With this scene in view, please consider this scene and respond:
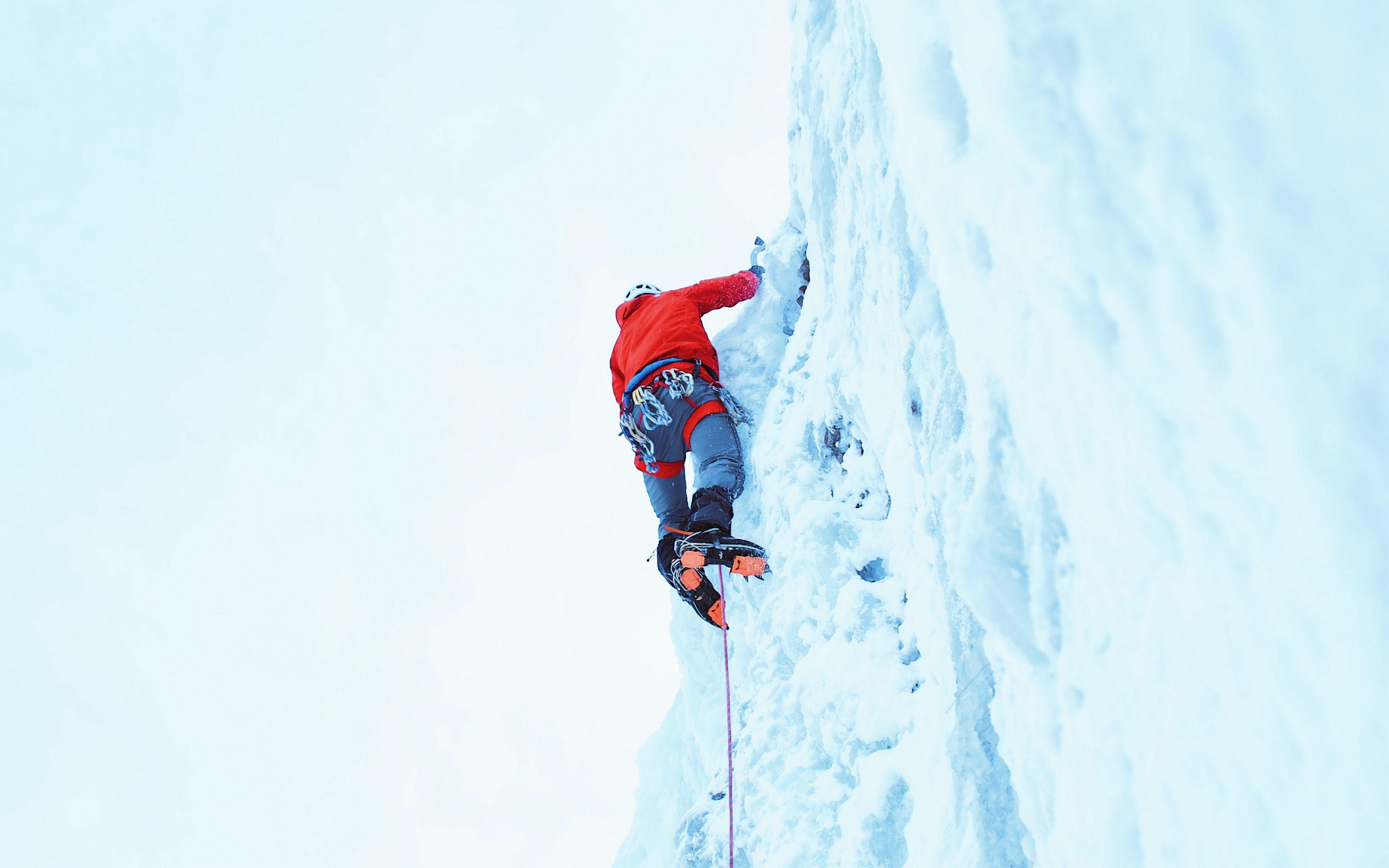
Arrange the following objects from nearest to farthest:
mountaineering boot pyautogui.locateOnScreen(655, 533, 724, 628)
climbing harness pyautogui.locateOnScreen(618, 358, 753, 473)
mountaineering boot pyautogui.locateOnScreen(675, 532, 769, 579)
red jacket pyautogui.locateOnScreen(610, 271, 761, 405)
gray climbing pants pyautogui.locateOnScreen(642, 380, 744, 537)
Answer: mountaineering boot pyautogui.locateOnScreen(675, 532, 769, 579), mountaineering boot pyautogui.locateOnScreen(655, 533, 724, 628), gray climbing pants pyautogui.locateOnScreen(642, 380, 744, 537), climbing harness pyautogui.locateOnScreen(618, 358, 753, 473), red jacket pyautogui.locateOnScreen(610, 271, 761, 405)

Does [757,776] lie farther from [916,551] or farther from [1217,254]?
[1217,254]

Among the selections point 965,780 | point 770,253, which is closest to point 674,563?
point 965,780

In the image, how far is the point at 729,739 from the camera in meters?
3.45

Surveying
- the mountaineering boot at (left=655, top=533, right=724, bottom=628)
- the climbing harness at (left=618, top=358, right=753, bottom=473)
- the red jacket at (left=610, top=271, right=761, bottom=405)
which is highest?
the red jacket at (left=610, top=271, right=761, bottom=405)

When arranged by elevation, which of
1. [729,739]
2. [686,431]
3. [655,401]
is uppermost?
[655,401]

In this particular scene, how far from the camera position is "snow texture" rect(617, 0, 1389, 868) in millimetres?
958

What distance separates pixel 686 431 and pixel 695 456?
16 cm

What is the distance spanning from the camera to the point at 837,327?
12.6 feet

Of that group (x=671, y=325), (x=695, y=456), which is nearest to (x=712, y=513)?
(x=695, y=456)

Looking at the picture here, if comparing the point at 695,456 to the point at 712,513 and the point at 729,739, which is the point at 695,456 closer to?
the point at 712,513

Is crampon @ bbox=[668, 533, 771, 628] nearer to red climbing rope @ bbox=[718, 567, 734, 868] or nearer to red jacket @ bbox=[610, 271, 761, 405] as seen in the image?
red climbing rope @ bbox=[718, 567, 734, 868]

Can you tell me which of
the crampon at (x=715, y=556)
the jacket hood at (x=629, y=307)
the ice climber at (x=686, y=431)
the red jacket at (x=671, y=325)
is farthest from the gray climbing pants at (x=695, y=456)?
the jacket hood at (x=629, y=307)

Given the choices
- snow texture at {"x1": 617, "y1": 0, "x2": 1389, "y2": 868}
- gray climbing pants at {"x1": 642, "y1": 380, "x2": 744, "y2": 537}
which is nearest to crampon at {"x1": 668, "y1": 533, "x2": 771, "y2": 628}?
gray climbing pants at {"x1": 642, "y1": 380, "x2": 744, "y2": 537}

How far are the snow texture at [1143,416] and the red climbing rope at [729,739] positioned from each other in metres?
1.01
